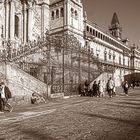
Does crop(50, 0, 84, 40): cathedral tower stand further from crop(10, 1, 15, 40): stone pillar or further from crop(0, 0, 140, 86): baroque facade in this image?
crop(10, 1, 15, 40): stone pillar

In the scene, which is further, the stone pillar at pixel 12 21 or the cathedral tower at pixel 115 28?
the cathedral tower at pixel 115 28

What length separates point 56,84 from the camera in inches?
672

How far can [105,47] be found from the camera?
55812mm

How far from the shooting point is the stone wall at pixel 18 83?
1342 cm

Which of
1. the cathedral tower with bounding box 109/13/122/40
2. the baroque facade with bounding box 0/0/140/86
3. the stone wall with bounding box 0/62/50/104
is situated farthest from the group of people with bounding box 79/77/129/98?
the cathedral tower with bounding box 109/13/122/40

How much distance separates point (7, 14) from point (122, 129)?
27028 millimetres

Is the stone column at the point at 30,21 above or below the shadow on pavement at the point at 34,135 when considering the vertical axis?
above

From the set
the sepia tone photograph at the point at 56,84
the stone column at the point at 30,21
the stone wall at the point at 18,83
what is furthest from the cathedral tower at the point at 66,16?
the stone wall at the point at 18,83

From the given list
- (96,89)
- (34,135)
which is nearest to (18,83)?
(96,89)

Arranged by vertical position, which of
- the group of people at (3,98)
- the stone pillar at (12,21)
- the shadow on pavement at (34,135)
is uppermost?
the stone pillar at (12,21)

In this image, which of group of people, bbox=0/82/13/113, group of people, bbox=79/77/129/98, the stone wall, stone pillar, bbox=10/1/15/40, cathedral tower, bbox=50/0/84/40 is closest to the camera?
group of people, bbox=0/82/13/113

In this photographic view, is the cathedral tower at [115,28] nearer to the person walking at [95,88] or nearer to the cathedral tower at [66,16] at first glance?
the cathedral tower at [66,16]

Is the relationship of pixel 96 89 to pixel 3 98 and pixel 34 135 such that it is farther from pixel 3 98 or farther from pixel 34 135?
pixel 34 135

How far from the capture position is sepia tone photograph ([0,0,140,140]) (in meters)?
7.11
